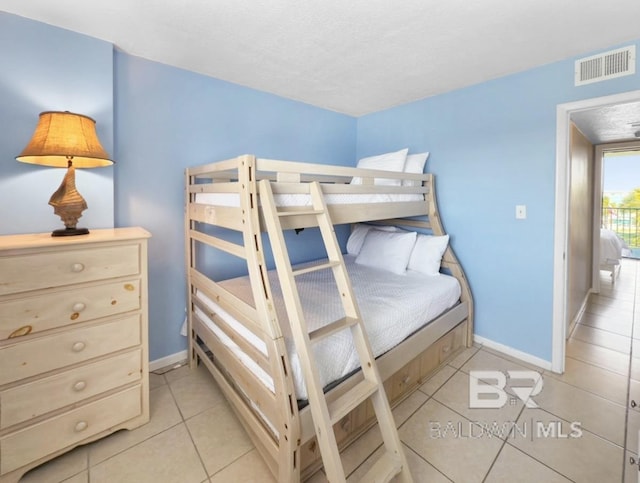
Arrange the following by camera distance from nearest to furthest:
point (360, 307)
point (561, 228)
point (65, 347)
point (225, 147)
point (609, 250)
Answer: point (65, 347)
point (360, 307)
point (561, 228)
point (225, 147)
point (609, 250)

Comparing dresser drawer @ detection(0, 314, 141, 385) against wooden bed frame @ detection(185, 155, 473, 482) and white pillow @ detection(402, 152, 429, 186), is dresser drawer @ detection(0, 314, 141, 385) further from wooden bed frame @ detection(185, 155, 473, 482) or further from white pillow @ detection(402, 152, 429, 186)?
white pillow @ detection(402, 152, 429, 186)

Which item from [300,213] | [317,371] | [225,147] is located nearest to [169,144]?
[225,147]

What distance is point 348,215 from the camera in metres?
1.88

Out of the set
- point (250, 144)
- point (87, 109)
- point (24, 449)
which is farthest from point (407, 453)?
point (87, 109)

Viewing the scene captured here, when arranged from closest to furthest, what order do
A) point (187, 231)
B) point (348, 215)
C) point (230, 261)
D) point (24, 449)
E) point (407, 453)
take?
point (24, 449) < point (407, 453) < point (348, 215) < point (187, 231) < point (230, 261)

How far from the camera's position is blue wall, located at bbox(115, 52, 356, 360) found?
201 centimetres

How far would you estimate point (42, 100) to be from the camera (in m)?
1.64

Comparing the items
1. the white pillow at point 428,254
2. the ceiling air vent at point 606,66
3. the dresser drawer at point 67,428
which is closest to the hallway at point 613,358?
the white pillow at point 428,254

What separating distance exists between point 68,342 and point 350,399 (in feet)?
4.51

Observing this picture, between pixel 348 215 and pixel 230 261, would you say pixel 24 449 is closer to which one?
pixel 230 261

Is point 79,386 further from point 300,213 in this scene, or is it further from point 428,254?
point 428,254

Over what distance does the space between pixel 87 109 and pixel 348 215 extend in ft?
5.62

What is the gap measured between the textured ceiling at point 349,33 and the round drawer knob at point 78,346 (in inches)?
67.0

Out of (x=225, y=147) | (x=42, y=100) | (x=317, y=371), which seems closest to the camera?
(x=317, y=371)
